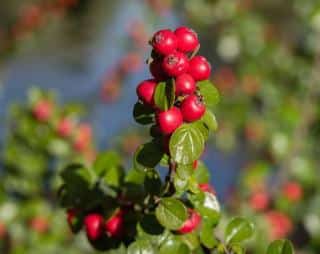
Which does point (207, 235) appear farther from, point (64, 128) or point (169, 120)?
point (64, 128)

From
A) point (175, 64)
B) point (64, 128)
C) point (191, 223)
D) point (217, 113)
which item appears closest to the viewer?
point (175, 64)

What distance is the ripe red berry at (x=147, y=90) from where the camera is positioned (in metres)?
0.84

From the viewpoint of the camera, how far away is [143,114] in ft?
2.94

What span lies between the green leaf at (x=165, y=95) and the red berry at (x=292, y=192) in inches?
67.9

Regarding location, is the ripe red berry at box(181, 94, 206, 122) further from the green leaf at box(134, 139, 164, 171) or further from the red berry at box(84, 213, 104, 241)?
the red berry at box(84, 213, 104, 241)

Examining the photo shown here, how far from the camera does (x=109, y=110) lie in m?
4.99

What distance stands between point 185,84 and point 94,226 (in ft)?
1.02

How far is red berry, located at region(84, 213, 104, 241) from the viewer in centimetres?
101

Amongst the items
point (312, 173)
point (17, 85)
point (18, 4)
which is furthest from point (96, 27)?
point (312, 173)

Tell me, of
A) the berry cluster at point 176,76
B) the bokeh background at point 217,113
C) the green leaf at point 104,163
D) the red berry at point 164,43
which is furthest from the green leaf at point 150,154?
the bokeh background at point 217,113

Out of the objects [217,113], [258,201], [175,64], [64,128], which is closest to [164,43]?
[175,64]

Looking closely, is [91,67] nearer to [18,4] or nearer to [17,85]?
[17,85]

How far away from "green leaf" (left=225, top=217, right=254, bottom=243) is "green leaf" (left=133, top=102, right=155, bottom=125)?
214mm

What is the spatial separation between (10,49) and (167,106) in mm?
4540
